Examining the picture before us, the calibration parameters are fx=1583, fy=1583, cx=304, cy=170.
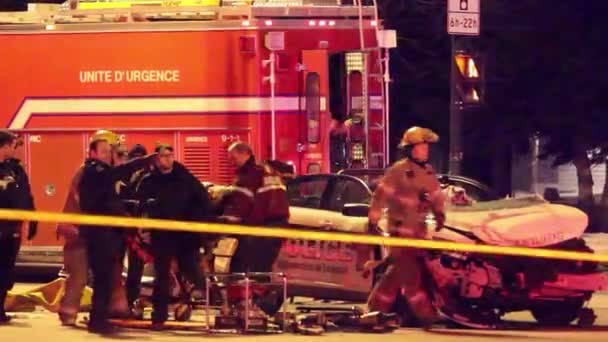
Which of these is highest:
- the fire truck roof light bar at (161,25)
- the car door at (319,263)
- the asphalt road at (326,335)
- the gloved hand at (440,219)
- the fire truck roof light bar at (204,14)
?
the fire truck roof light bar at (204,14)

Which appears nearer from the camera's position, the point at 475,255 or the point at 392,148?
the point at 475,255

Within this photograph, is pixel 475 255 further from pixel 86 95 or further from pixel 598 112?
pixel 598 112

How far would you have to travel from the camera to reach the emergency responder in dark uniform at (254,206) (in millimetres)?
13695

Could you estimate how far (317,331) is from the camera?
13.2m

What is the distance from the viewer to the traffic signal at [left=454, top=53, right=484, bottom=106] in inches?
745

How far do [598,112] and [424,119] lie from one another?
487 cm

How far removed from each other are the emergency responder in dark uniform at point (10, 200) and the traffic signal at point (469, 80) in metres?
6.70

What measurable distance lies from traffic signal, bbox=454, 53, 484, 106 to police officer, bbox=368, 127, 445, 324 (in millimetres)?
5495

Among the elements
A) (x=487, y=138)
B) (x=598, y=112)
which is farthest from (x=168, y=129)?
(x=487, y=138)

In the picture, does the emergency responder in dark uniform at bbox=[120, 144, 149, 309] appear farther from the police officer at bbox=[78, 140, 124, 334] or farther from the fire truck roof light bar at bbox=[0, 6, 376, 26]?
the fire truck roof light bar at bbox=[0, 6, 376, 26]

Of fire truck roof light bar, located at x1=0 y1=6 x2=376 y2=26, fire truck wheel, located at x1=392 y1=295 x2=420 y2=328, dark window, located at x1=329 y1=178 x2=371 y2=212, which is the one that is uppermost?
fire truck roof light bar, located at x1=0 y1=6 x2=376 y2=26

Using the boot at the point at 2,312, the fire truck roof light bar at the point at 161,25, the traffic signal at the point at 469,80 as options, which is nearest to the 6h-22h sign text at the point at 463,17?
the traffic signal at the point at 469,80

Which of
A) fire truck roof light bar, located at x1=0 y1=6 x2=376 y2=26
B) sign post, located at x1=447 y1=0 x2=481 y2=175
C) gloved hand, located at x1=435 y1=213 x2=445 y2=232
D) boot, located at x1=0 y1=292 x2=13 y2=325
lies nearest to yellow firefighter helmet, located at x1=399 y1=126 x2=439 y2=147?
gloved hand, located at x1=435 y1=213 x2=445 y2=232

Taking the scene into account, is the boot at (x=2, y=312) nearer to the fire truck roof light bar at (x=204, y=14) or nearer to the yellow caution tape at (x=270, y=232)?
the yellow caution tape at (x=270, y=232)
